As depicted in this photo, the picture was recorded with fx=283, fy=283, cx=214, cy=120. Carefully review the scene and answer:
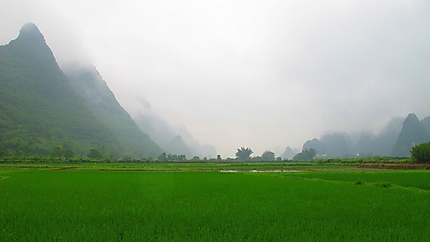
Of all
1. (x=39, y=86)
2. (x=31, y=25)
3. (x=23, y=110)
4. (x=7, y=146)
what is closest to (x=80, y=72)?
(x=31, y=25)

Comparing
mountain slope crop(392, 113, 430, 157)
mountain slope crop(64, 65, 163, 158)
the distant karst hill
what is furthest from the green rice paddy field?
mountain slope crop(392, 113, 430, 157)

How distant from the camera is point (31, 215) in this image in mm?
6918

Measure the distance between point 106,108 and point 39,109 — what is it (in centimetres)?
7022

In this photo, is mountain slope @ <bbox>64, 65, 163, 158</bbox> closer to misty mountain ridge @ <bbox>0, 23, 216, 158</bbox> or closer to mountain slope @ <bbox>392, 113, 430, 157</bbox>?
misty mountain ridge @ <bbox>0, 23, 216, 158</bbox>

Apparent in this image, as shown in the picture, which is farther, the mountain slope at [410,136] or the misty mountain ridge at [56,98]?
the mountain slope at [410,136]

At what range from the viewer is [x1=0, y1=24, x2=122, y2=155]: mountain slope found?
82338 millimetres

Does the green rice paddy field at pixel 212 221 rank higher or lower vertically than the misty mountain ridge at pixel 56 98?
lower

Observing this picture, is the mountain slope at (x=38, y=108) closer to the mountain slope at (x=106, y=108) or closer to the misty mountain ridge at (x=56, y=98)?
the misty mountain ridge at (x=56, y=98)

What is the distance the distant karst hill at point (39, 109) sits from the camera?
8212 centimetres

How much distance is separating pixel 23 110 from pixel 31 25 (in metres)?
71.7

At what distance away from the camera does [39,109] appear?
99.6 metres

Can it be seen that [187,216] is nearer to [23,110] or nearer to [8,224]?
[8,224]

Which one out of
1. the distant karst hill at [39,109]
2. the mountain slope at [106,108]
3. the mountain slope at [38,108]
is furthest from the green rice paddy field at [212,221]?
the mountain slope at [106,108]

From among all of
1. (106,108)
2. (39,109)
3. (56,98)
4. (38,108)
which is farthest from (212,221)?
(106,108)
